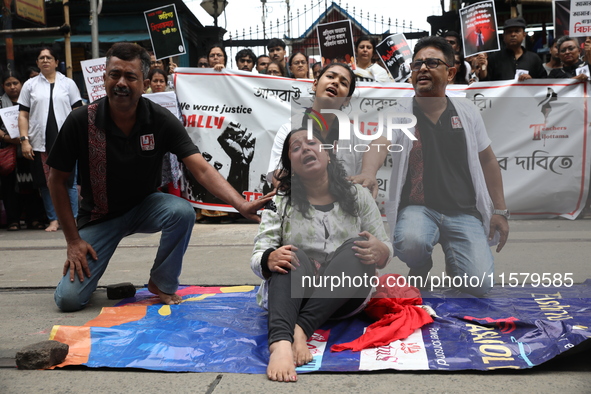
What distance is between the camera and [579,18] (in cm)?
635

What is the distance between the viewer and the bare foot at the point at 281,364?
2309mm

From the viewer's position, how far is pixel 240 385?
228 cm

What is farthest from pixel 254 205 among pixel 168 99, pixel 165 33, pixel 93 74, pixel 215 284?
pixel 93 74

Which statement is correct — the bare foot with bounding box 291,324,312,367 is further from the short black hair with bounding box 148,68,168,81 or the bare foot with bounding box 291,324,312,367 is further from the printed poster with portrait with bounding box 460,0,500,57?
the short black hair with bounding box 148,68,168,81

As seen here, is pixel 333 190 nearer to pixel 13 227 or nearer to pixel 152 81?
pixel 152 81

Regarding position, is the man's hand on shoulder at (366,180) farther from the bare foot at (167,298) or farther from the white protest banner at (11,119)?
the white protest banner at (11,119)

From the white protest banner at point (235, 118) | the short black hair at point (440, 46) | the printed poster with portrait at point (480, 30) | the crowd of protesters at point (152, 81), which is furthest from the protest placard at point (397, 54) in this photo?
the short black hair at point (440, 46)

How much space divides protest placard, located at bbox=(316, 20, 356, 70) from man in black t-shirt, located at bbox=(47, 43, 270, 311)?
370cm

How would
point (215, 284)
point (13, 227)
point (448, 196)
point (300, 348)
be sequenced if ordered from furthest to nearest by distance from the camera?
point (13, 227) < point (215, 284) < point (448, 196) < point (300, 348)

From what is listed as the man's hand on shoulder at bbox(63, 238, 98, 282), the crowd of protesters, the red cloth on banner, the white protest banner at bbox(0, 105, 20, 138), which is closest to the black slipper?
the crowd of protesters

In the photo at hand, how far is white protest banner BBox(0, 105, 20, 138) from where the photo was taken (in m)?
6.67

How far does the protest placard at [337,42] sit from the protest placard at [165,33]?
168 centimetres

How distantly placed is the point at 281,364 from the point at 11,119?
5.50m

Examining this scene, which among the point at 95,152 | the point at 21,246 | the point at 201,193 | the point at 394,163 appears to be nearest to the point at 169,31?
the point at 201,193
